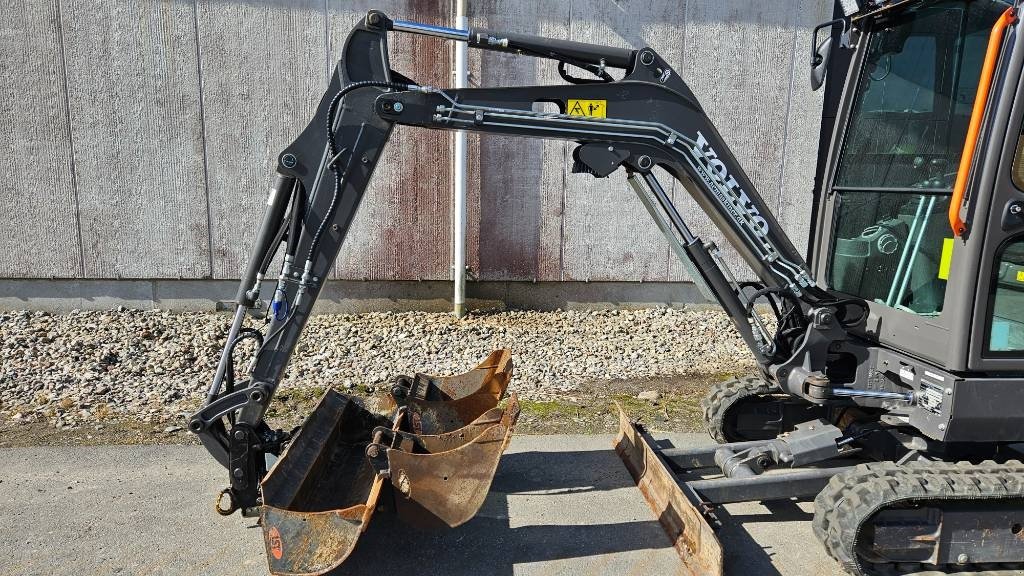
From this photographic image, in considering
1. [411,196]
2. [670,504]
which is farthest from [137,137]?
[670,504]

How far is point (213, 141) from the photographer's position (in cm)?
727

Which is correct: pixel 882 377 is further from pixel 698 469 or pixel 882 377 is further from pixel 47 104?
pixel 47 104

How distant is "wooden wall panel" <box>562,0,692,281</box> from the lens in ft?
25.0

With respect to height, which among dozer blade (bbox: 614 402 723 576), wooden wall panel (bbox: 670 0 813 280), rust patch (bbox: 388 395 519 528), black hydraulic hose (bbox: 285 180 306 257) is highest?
wooden wall panel (bbox: 670 0 813 280)

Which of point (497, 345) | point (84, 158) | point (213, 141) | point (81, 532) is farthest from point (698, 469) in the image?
point (84, 158)

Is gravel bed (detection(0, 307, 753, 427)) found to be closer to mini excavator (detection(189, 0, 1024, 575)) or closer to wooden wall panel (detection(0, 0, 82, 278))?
wooden wall panel (detection(0, 0, 82, 278))

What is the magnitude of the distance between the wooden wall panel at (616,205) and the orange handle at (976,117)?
15.6 ft

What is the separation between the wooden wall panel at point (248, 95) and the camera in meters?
7.14

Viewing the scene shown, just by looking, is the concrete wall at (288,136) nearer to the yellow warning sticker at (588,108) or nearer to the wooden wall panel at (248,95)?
the wooden wall panel at (248,95)

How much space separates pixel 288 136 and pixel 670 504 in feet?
19.4

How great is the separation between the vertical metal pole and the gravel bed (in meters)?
0.34

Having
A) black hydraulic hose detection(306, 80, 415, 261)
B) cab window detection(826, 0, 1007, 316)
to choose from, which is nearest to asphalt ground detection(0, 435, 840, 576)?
cab window detection(826, 0, 1007, 316)

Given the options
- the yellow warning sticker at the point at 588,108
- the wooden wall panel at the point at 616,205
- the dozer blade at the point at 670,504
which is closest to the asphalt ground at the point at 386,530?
the dozer blade at the point at 670,504

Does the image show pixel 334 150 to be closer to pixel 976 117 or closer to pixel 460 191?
pixel 976 117
